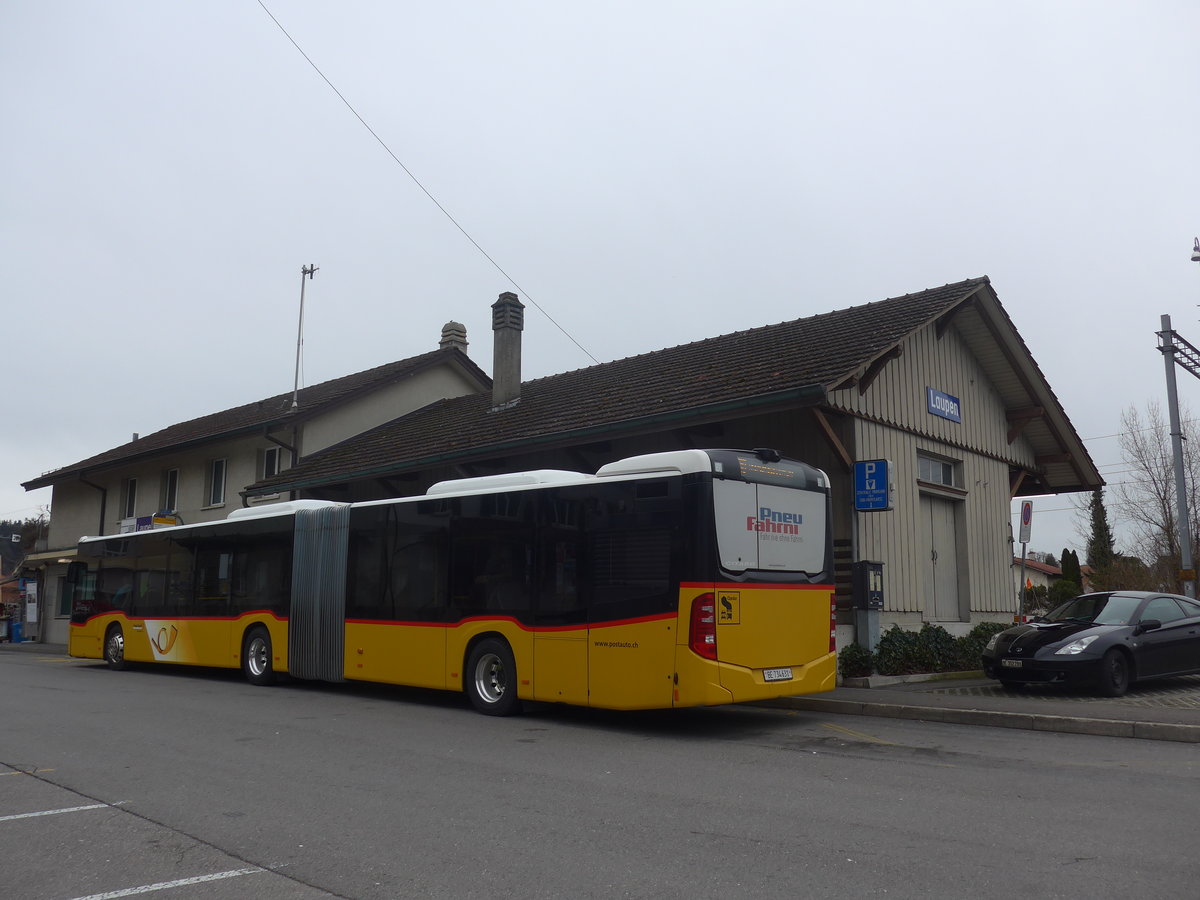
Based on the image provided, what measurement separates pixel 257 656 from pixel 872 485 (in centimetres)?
994

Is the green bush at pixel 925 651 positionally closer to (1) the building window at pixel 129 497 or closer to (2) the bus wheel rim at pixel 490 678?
(2) the bus wheel rim at pixel 490 678

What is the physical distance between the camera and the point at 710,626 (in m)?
9.70

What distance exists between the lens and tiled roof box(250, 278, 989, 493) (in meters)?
14.7

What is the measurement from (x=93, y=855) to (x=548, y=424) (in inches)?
516

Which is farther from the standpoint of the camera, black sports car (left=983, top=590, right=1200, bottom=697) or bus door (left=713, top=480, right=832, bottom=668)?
black sports car (left=983, top=590, right=1200, bottom=697)

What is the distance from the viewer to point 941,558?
17.5m

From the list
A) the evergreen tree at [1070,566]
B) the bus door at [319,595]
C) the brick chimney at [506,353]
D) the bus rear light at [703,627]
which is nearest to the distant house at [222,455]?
the brick chimney at [506,353]

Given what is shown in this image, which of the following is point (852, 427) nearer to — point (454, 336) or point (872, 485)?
point (872, 485)

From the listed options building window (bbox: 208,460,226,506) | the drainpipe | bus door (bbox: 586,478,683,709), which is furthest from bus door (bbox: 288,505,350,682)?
the drainpipe

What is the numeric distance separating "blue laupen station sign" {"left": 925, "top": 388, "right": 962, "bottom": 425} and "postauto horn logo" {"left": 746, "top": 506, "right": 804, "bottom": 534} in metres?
7.23

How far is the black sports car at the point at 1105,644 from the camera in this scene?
40.3 feet

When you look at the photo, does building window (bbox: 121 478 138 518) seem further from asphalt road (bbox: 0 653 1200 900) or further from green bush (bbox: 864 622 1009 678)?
green bush (bbox: 864 622 1009 678)

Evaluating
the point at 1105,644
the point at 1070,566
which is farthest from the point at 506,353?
the point at 1070,566

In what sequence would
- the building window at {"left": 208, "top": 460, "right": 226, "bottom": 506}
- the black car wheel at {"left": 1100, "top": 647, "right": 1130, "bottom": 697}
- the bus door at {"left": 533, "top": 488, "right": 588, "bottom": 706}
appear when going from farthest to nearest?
1. the building window at {"left": 208, "top": 460, "right": 226, "bottom": 506}
2. the black car wheel at {"left": 1100, "top": 647, "right": 1130, "bottom": 697}
3. the bus door at {"left": 533, "top": 488, "right": 588, "bottom": 706}
